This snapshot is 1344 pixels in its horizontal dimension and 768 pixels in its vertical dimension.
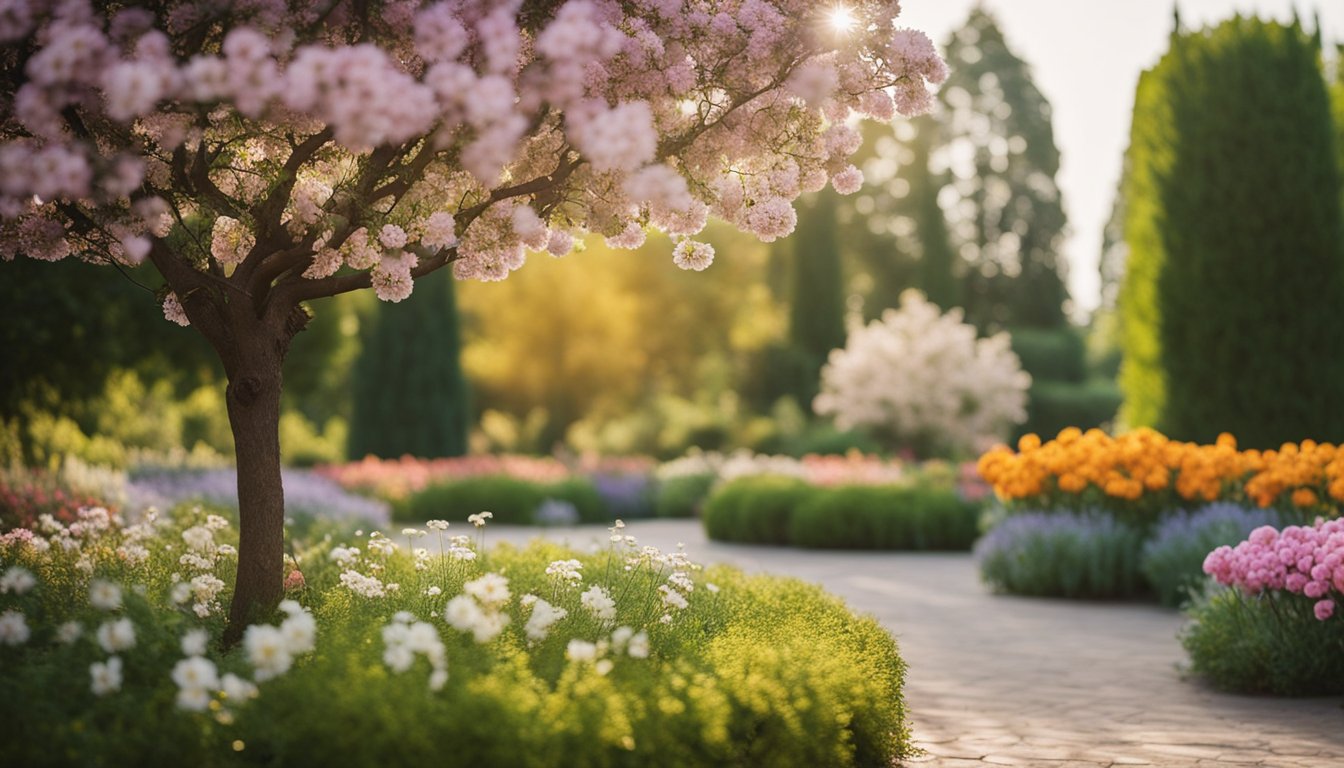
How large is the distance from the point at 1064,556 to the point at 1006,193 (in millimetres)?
31610

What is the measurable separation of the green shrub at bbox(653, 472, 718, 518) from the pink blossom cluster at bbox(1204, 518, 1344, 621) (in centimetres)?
1498

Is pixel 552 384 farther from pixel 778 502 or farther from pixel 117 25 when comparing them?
pixel 117 25

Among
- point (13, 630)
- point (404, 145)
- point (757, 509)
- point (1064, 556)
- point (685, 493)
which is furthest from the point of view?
point (685, 493)

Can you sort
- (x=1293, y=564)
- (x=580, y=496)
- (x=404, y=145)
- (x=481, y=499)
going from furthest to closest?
(x=580, y=496) < (x=481, y=499) < (x=1293, y=564) < (x=404, y=145)

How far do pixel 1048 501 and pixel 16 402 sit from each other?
36.0 ft

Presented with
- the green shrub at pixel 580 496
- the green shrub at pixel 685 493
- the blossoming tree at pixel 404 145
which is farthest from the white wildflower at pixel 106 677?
the green shrub at pixel 685 493

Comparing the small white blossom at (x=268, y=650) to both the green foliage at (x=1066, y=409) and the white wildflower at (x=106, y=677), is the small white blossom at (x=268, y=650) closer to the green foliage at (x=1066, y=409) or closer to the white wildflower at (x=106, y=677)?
the white wildflower at (x=106, y=677)

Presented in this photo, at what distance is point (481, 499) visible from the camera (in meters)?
19.9

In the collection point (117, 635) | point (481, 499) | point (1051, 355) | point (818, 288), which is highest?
point (818, 288)

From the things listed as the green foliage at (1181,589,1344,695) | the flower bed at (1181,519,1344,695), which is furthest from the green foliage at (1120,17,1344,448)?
the green foliage at (1181,589,1344,695)

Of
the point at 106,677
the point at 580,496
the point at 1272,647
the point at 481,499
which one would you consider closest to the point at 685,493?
the point at 580,496

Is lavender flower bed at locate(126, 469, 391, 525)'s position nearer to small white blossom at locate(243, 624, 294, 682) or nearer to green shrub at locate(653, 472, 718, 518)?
small white blossom at locate(243, 624, 294, 682)

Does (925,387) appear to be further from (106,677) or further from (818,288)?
(106,677)

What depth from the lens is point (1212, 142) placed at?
12578 mm
